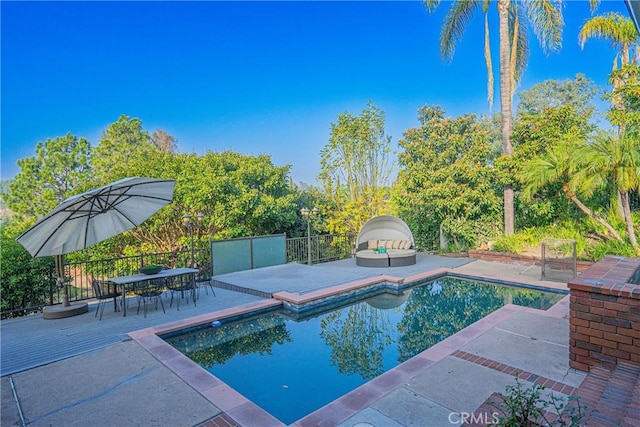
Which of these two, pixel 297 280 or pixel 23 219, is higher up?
pixel 23 219

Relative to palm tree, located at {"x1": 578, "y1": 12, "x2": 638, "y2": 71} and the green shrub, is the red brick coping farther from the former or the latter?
palm tree, located at {"x1": 578, "y1": 12, "x2": 638, "y2": 71}

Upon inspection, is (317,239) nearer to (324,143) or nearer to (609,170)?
(324,143)

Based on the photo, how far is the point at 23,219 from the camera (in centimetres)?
A: 1447

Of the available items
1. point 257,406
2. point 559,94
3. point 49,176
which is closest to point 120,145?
point 49,176

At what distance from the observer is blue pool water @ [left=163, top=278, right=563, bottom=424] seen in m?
3.62

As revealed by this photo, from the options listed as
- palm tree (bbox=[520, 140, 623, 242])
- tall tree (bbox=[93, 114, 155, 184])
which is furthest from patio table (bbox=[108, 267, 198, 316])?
tall tree (bbox=[93, 114, 155, 184])

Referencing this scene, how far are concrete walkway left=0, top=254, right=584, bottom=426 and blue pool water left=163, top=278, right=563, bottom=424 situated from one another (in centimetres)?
55

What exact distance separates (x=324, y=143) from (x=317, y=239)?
5.09 meters

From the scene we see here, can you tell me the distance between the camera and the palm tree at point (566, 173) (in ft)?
26.2

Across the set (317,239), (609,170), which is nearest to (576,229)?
(609,170)

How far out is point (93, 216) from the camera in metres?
5.66

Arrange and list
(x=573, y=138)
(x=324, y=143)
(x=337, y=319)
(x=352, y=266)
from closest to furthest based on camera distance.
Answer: (x=337, y=319) < (x=573, y=138) < (x=352, y=266) < (x=324, y=143)

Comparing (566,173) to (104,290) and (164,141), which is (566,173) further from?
(164,141)

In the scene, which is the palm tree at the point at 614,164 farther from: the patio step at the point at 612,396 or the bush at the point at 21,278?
the bush at the point at 21,278
